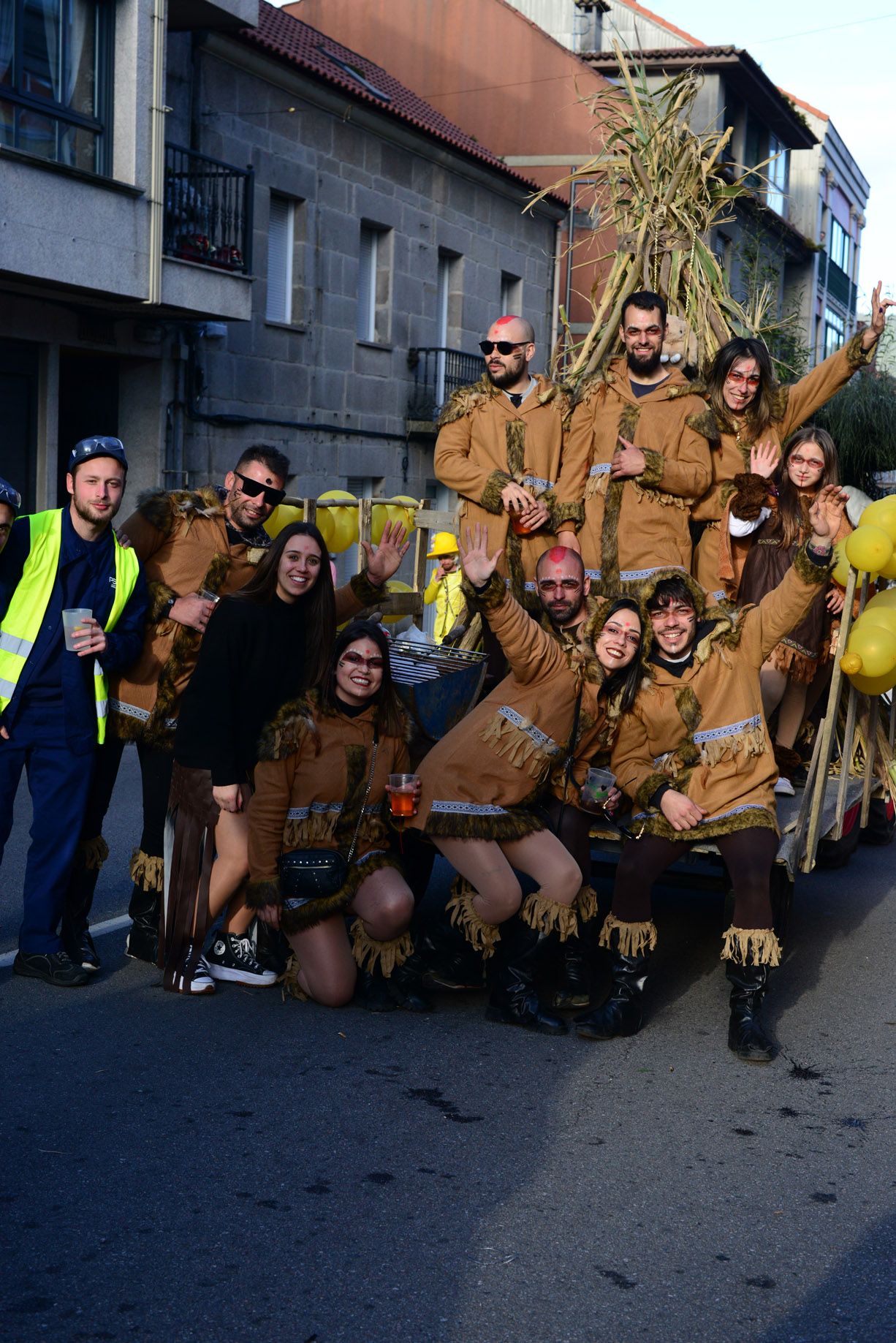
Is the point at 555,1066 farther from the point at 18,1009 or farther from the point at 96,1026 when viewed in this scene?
the point at 18,1009

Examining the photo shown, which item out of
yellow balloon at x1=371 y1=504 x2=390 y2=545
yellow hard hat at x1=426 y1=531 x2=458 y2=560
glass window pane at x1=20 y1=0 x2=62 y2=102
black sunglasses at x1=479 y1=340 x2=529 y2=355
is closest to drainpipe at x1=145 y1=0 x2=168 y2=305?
glass window pane at x1=20 y1=0 x2=62 y2=102

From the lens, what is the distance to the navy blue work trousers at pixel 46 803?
17.5 ft

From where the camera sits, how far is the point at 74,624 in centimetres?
518

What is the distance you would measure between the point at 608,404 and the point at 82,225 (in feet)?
29.3

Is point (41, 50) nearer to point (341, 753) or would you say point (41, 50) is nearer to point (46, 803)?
point (46, 803)

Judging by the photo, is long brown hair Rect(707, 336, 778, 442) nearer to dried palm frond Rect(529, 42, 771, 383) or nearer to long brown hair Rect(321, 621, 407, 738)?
dried palm frond Rect(529, 42, 771, 383)

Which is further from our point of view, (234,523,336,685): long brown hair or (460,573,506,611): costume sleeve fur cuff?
(234,523,336,685): long brown hair

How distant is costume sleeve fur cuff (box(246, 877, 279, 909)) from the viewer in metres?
5.09

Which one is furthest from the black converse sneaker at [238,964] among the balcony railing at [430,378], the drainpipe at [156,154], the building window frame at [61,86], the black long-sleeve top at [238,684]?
the balcony railing at [430,378]

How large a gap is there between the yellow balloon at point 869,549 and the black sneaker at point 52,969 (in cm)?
324

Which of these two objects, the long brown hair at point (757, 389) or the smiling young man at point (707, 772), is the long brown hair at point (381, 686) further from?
the long brown hair at point (757, 389)

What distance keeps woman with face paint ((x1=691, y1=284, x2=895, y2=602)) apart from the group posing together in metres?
1.10

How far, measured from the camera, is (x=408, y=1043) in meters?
4.97

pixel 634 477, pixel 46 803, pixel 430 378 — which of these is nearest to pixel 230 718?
pixel 46 803
